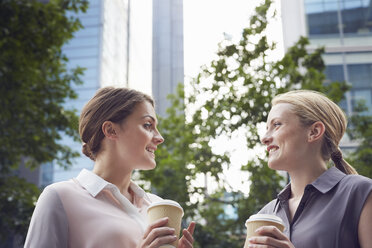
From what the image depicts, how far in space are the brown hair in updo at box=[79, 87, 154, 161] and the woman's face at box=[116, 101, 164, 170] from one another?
0.03 m

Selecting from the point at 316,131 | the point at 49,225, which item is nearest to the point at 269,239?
the point at 316,131

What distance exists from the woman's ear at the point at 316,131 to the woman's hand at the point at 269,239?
0.50m

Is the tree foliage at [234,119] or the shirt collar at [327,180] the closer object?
the shirt collar at [327,180]

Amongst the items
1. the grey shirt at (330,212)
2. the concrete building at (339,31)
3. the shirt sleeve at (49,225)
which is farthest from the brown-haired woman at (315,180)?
the concrete building at (339,31)

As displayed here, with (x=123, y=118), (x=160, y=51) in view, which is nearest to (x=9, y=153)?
(x=160, y=51)

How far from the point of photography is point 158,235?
4.17ft

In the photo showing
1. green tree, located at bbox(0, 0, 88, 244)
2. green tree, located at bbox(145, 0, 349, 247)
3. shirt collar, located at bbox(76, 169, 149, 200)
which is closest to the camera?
shirt collar, located at bbox(76, 169, 149, 200)

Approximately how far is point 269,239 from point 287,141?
50cm

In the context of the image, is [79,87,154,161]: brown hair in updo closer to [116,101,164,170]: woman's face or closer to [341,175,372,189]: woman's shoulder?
[116,101,164,170]: woman's face

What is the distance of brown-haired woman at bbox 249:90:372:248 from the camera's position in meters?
1.41

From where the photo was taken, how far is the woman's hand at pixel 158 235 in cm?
126

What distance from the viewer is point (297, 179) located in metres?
1.68

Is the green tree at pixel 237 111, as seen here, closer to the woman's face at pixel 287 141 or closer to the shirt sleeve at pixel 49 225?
the woman's face at pixel 287 141

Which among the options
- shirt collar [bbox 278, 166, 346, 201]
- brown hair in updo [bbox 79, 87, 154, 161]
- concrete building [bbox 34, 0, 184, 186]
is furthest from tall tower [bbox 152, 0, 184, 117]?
shirt collar [bbox 278, 166, 346, 201]
